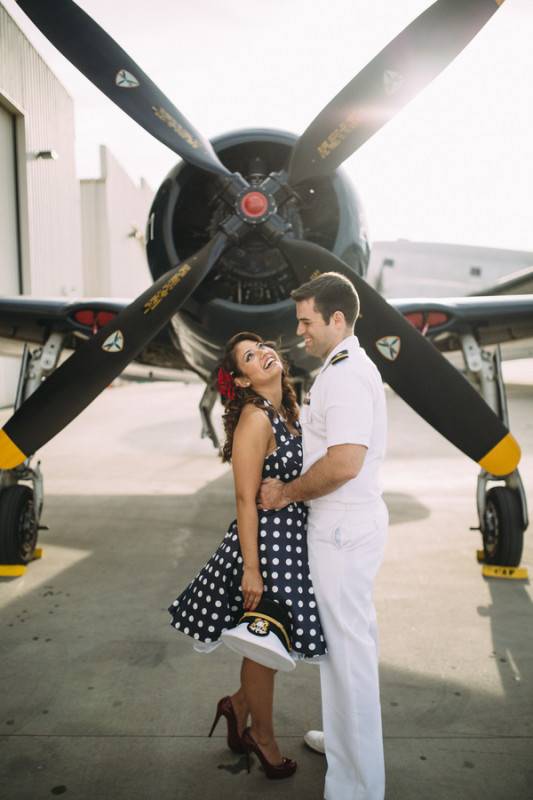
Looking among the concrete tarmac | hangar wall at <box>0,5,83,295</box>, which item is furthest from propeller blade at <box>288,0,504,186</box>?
hangar wall at <box>0,5,83,295</box>

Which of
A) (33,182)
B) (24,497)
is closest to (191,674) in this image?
(24,497)

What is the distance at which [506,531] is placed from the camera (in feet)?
14.4

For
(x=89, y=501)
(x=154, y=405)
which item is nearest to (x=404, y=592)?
(x=89, y=501)

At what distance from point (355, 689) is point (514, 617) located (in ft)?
7.01

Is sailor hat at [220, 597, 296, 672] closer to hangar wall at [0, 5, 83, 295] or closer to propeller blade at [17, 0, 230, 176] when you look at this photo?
propeller blade at [17, 0, 230, 176]

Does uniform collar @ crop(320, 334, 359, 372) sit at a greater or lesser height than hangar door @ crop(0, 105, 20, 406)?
lesser

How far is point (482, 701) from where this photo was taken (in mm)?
2793

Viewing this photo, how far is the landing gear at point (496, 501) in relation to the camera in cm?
439

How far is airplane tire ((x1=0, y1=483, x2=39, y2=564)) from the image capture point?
14.5ft

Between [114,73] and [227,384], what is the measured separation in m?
2.43

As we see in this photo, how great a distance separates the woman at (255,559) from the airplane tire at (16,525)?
261cm

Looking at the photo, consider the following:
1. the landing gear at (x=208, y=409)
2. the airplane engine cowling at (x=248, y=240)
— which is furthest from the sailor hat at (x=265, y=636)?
the landing gear at (x=208, y=409)

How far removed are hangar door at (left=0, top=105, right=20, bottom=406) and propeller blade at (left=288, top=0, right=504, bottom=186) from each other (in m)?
14.8

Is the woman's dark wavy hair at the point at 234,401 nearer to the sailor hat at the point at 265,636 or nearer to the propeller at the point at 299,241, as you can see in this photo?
the sailor hat at the point at 265,636
